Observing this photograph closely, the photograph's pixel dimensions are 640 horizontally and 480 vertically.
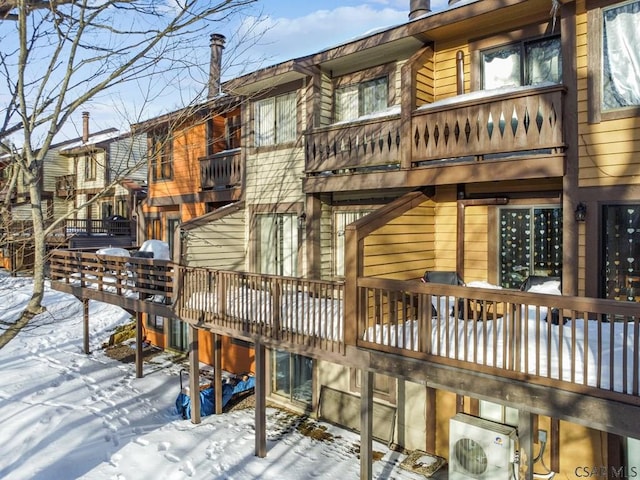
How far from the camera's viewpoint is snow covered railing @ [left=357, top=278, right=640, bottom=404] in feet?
15.2

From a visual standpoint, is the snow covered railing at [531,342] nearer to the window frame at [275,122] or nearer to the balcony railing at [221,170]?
the window frame at [275,122]

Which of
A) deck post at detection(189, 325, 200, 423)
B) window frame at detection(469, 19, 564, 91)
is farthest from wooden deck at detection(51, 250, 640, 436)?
window frame at detection(469, 19, 564, 91)

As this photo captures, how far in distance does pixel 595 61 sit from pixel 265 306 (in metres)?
6.86

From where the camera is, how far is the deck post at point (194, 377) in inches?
404

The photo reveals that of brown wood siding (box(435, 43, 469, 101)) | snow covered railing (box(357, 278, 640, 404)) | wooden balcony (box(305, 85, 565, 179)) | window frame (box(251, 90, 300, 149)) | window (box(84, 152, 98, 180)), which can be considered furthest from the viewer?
window (box(84, 152, 98, 180))

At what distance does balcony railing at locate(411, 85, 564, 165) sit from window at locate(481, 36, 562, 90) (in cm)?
105

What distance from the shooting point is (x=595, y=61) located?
22.5 ft

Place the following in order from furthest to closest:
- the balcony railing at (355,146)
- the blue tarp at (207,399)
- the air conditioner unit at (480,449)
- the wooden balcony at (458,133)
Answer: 1. the blue tarp at (207,399)
2. the balcony railing at (355,146)
3. the wooden balcony at (458,133)
4. the air conditioner unit at (480,449)

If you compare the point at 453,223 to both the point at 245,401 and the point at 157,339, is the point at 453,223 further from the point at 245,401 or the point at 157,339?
the point at 157,339

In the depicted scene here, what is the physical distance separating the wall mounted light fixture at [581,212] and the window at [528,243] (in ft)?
2.37

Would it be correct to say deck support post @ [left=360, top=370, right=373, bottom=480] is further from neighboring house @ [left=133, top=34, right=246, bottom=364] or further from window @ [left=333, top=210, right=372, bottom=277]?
neighboring house @ [left=133, top=34, right=246, bottom=364]

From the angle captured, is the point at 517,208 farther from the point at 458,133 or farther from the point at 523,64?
the point at 523,64


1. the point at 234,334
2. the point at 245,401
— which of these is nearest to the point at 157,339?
the point at 245,401

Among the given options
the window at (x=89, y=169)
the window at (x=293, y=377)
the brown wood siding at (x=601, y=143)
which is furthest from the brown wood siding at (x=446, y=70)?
the window at (x=89, y=169)
